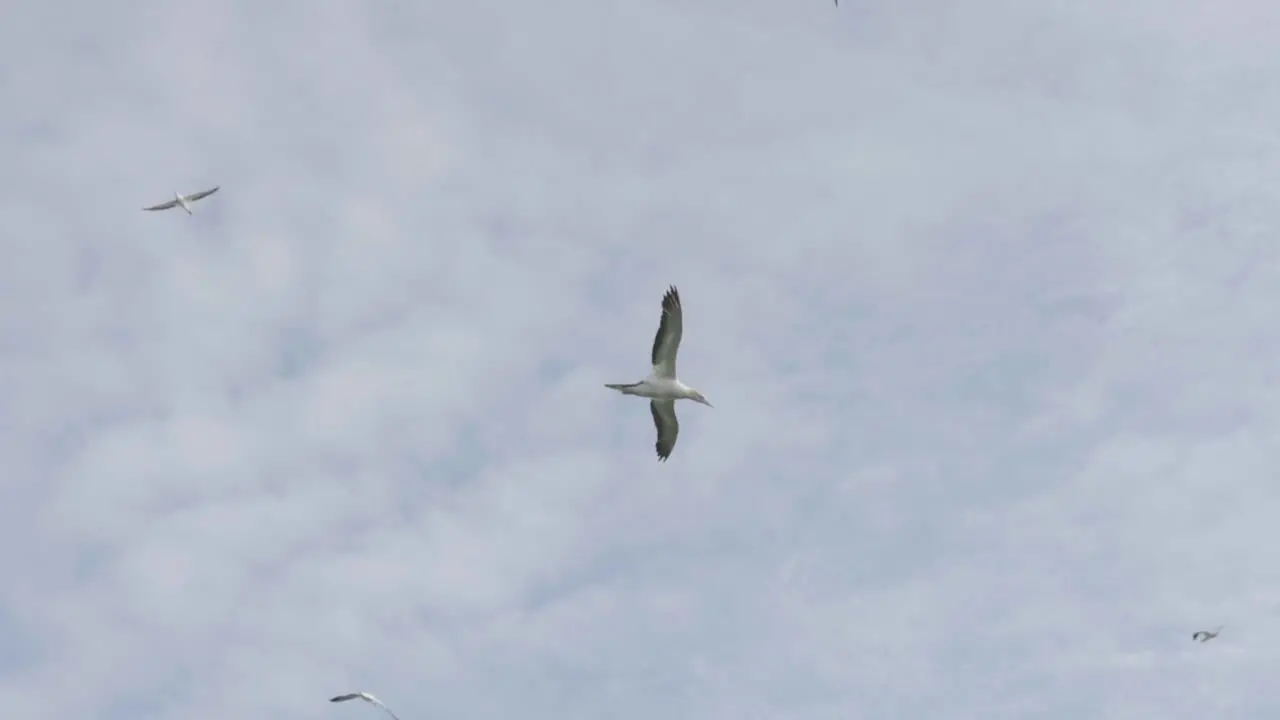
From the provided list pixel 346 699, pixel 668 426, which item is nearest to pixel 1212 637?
pixel 668 426

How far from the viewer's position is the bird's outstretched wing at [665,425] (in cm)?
9881

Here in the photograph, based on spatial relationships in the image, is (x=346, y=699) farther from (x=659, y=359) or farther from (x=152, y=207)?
(x=152, y=207)

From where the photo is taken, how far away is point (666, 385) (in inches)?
3757

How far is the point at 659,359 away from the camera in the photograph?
310 feet

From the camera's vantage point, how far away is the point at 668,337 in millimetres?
93625

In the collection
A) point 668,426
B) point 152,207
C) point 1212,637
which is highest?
point 152,207

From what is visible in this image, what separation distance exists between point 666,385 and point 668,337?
11.3ft

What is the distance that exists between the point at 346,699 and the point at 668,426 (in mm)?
32396

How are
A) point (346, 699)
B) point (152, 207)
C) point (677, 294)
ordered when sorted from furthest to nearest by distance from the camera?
point (152, 207) < point (677, 294) < point (346, 699)

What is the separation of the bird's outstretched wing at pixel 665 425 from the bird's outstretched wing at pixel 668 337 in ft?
13.0

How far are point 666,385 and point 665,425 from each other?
199 inches

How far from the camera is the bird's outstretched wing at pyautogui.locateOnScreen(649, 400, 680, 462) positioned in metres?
98.8

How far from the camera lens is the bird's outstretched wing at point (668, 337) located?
9281cm

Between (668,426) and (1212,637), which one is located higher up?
(668,426)
